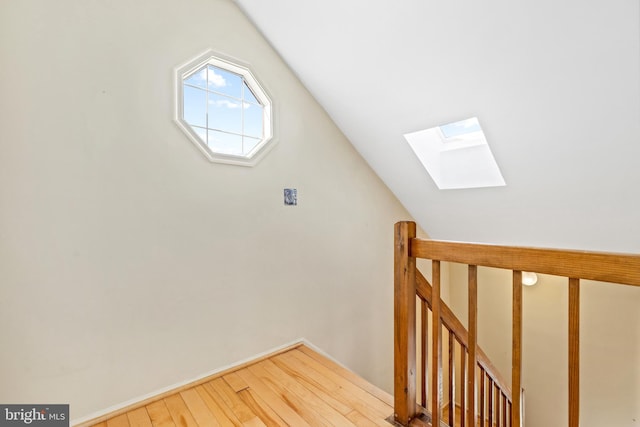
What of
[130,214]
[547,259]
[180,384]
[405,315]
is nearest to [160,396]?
[180,384]

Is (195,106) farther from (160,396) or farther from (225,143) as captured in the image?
(160,396)

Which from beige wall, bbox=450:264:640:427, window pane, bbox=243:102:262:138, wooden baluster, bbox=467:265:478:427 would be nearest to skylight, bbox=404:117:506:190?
window pane, bbox=243:102:262:138

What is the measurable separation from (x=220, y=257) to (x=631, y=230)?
2.83 meters

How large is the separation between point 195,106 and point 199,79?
187 mm

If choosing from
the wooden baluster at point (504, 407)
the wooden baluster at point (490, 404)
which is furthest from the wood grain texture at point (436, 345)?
the wooden baluster at point (504, 407)

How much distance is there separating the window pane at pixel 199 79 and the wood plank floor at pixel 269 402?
186cm

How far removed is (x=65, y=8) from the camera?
53.9 inches

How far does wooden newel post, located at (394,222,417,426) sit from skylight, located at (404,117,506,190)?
139cm

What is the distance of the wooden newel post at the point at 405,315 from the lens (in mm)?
1247

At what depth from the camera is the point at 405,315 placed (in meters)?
1.25

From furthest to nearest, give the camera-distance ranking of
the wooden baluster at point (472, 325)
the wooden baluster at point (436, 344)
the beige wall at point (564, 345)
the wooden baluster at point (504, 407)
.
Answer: the beige wall at point (564, 345) → the wooden baluster at point (504, 407) → the wooden baluster at point (436, 344) → the wooden baluster at point (472, 325)

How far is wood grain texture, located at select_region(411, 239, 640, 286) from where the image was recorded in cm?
73

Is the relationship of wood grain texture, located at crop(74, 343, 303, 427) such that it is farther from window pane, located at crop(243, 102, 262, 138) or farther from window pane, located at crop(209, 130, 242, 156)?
window pane, located at crop(243, 102, 262, 138)

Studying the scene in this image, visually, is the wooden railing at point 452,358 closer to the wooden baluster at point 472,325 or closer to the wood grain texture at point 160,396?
the wooden baluster at point 472,325
